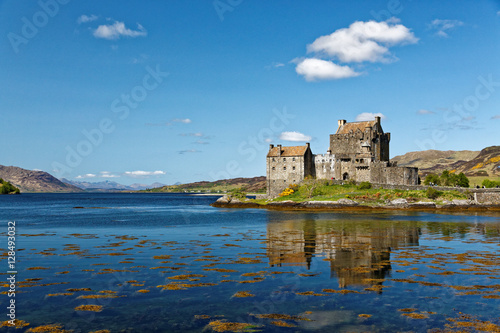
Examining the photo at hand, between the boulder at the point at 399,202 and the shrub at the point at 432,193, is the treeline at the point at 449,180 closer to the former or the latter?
the shrub at the point at 432,193

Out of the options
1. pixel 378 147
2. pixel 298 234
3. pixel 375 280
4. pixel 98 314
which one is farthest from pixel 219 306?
pixel 378 147

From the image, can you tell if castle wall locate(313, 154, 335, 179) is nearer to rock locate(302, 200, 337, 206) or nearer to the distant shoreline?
the distant shoreline

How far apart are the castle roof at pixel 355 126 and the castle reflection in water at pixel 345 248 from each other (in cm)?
5260

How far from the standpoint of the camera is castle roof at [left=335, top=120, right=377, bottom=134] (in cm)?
9394

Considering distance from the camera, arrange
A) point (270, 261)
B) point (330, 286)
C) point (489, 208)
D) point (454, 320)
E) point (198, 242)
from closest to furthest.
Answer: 1. point (454, 320)
2. point (330, 286)
3. point (270, 261)
4. point (198, 242)
5. point (489, 208)

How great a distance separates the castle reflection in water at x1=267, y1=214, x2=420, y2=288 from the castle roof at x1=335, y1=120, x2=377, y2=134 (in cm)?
5260

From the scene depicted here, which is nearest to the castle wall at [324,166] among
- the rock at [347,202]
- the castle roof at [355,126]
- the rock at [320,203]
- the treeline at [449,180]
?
the castle roof at [355,126]

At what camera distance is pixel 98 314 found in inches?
571

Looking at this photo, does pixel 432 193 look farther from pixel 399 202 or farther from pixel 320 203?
pixel 320 203

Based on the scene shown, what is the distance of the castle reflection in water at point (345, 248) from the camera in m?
21.5

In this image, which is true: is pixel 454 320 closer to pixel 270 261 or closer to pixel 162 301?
pixel 162 301

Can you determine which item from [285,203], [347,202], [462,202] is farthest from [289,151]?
[462,202]

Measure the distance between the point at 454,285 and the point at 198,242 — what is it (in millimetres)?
20381

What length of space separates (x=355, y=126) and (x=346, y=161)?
8.77 metres
